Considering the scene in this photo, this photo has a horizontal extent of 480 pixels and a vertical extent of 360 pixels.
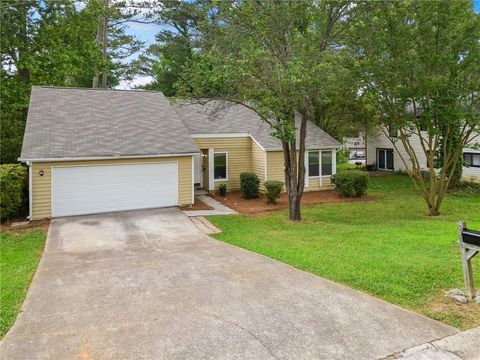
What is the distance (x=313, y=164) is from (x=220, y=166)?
4978mm

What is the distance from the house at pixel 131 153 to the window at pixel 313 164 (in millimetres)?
54

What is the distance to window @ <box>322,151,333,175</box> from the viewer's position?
68.0 feet

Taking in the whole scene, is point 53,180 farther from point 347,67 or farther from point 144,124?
point 347,67

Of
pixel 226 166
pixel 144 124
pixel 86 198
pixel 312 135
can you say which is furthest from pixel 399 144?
pixel 86 198

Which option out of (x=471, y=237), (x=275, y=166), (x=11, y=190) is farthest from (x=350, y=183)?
(x=11, y=190)

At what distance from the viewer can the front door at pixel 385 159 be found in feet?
97.5

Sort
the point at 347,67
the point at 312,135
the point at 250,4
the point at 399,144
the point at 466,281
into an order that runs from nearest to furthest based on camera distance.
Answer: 1. the point at 466,281
2. the point at 250,4
3. the point at 347,67
4. the point at 312,135
5. the point at 399,144

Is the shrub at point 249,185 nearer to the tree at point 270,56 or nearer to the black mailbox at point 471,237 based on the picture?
the tree at point 270,56

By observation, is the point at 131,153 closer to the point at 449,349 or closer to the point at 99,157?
the point at 99,157

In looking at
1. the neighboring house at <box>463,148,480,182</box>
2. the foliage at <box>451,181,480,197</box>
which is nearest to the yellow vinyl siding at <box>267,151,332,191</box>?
the foliage at <box>451,181,480,197</box>

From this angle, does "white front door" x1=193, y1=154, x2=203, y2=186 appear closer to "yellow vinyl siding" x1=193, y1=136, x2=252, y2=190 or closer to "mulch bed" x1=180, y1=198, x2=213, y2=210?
"yellow vinyl siding" x1=193, y1=136, x2=252, y2=190

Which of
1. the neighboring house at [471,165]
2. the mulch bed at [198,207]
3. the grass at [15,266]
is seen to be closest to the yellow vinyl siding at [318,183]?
the mulch bed at [198,207]

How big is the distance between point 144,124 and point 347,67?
880 centimetres

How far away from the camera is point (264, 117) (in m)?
12.2
